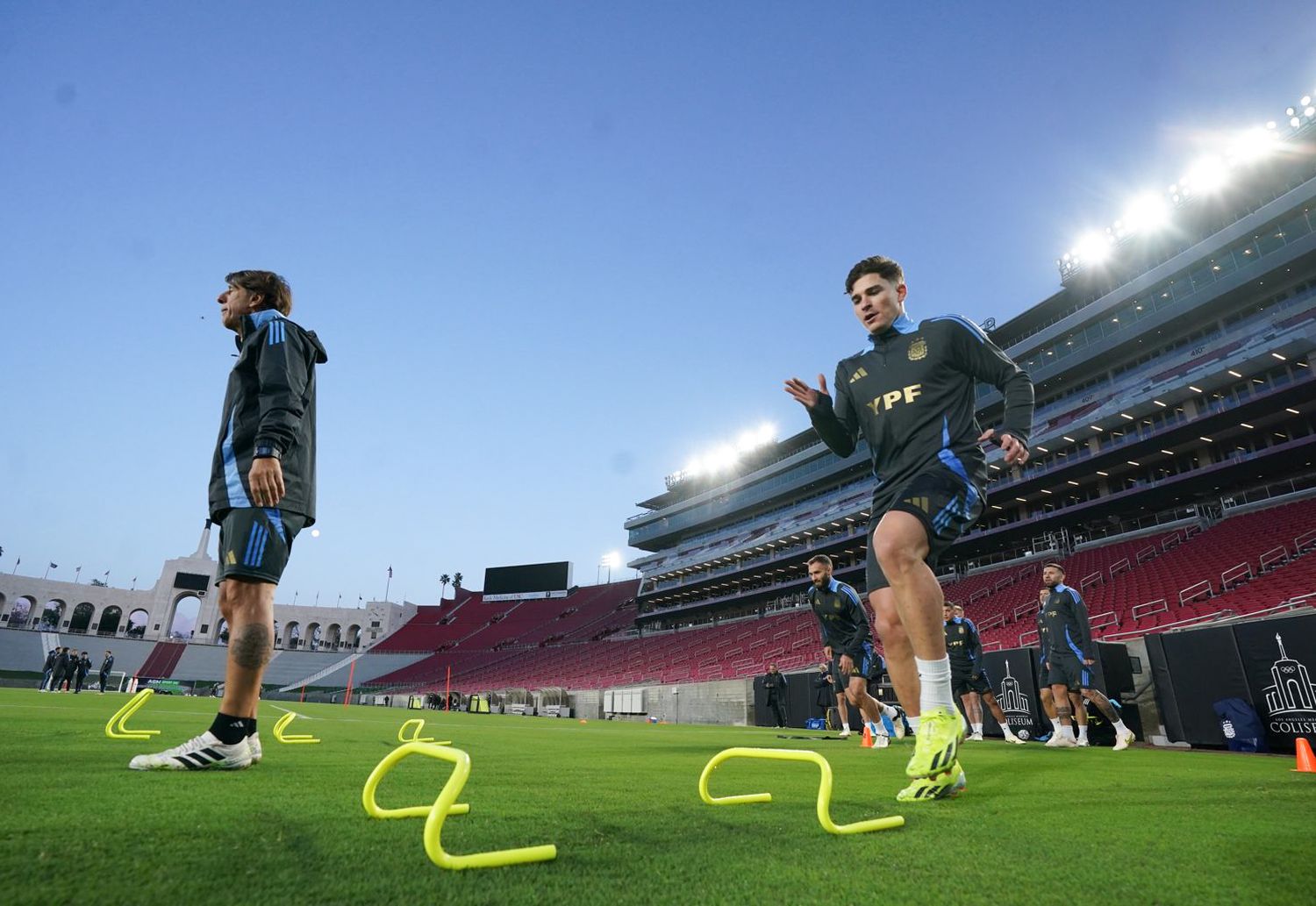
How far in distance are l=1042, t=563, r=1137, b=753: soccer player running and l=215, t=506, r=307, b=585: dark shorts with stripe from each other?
853 centimetres

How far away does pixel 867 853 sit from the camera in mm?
1668

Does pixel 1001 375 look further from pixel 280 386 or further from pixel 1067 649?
pixel 1067 649

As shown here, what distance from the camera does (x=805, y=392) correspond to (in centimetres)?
383

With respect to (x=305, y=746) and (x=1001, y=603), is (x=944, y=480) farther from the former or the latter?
(x=1001, y=603)

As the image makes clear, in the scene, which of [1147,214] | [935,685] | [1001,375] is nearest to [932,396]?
[1001,375]

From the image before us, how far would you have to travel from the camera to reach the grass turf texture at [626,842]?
129cm

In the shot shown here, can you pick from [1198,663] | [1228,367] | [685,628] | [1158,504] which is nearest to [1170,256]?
[1228,367]

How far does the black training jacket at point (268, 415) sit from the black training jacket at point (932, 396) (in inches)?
112

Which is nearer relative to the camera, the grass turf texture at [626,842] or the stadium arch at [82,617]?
the grass turf texture at [626,842]

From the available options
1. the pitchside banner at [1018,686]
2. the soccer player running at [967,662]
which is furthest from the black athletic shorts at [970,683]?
the pitchside banner at [1018,686]

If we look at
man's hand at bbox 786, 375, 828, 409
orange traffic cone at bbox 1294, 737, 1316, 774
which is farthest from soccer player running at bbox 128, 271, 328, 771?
orange traffic cone at bbox 1294, 737, 1316, 774

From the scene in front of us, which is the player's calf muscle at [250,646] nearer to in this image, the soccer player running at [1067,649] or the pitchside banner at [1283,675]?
the soccer player running at [1067,649]

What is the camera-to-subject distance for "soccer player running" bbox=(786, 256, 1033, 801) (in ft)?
9.48

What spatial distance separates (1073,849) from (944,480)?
1.74 metres
